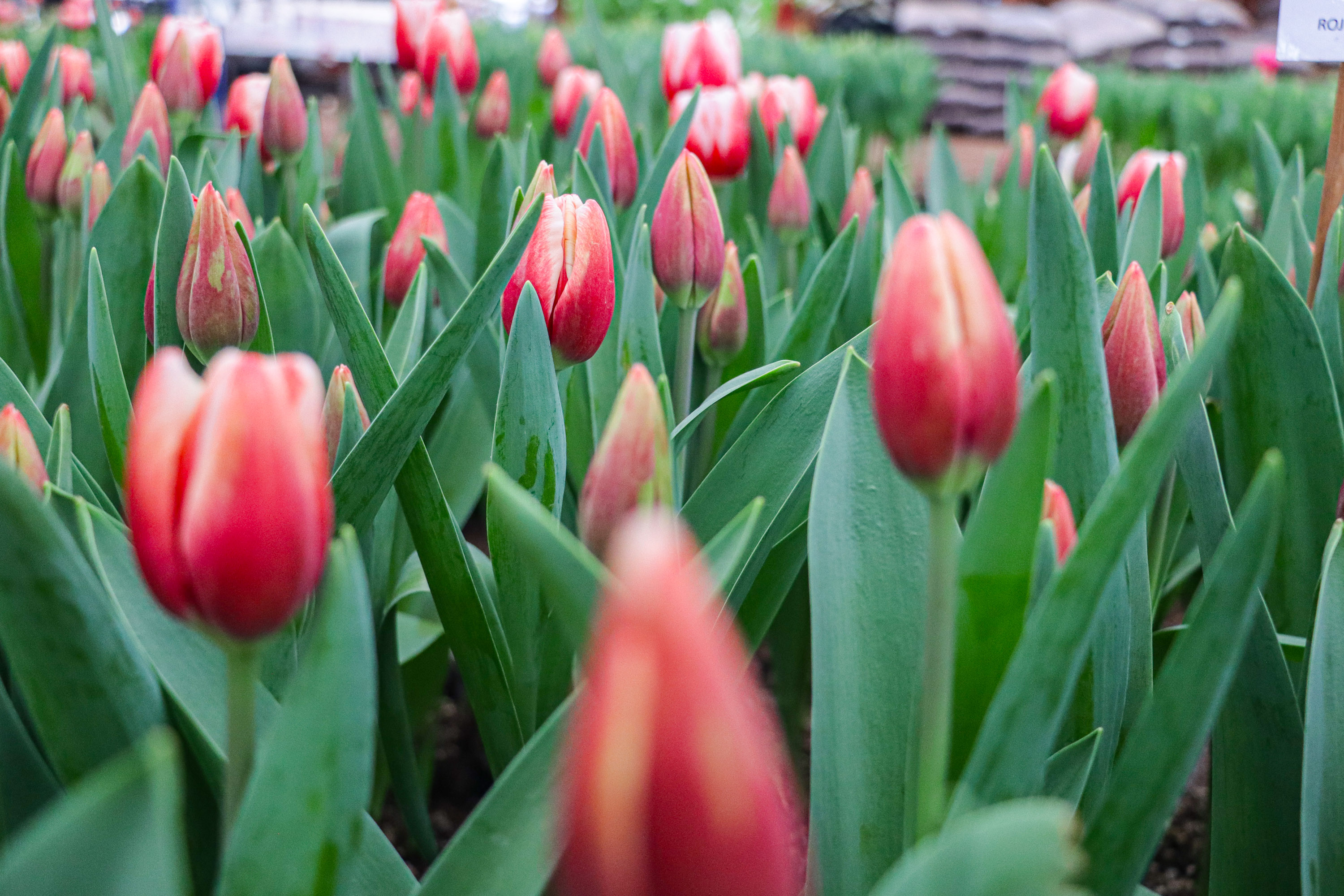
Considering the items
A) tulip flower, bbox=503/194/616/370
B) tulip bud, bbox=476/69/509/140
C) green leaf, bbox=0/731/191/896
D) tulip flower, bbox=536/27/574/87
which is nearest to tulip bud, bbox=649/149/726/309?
tulip flower, bbox=503/194/616/370

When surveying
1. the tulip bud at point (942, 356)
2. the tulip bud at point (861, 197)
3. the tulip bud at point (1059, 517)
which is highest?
the tulip bud at point (942, 356)

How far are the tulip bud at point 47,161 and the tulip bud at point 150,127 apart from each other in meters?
0.06

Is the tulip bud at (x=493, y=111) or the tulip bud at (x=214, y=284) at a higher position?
the tulip bud at (x=493, y=111)

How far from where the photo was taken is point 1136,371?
1.92 ft

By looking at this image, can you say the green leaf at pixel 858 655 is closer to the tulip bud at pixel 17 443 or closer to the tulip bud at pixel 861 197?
the tulip bud at pixel 17 443

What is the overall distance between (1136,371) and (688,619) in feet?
1.45

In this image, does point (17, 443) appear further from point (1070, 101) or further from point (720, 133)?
point (1070, 101)

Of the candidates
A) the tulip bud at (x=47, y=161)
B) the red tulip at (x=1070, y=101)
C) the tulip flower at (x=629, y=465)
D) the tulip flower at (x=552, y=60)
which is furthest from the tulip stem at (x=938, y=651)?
the tulip flower at (x=552, y=60)

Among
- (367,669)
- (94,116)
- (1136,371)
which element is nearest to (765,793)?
(367,669)

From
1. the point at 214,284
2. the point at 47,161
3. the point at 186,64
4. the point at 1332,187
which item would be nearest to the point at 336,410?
the point at 214,284

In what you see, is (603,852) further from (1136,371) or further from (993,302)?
(1136,371)

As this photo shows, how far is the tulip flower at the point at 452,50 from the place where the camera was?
1.51m

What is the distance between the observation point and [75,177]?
982mm

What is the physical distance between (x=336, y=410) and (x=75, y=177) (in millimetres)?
586
